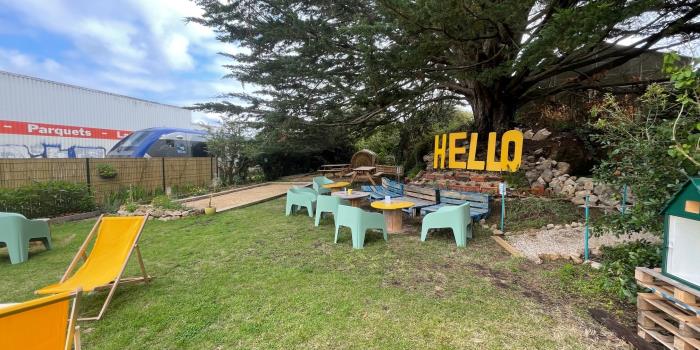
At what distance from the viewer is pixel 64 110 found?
14727mm

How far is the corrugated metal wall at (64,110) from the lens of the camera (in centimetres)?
1279

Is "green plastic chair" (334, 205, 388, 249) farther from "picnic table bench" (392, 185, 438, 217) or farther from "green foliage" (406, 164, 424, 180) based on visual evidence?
"green foliage" (406, 164, 424, 180)

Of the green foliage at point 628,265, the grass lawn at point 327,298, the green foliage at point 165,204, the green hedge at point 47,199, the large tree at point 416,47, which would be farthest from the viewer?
the green foliage at point 165,204

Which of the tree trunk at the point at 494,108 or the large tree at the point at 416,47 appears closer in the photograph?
the large tree at the point at 416,47

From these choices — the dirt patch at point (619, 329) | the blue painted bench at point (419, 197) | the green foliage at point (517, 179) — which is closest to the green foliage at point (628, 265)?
the dirt patch at point (619, 329)

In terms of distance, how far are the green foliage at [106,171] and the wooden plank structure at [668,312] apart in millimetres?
11438

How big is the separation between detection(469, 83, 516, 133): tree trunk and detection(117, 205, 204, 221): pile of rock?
8.53m

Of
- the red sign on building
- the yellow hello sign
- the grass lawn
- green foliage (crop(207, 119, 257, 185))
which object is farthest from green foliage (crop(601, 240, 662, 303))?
the red sign on building

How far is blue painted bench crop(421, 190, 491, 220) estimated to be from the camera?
5874 millimetres

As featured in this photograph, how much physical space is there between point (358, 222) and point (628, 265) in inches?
125

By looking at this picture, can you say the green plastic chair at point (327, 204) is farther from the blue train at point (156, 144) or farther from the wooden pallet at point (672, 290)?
the blue train at point (156, 144)

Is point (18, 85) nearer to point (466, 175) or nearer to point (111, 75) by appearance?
point (111, 75)

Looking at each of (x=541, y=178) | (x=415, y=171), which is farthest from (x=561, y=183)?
(x=415, y=171)

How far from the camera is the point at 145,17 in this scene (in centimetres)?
1172
